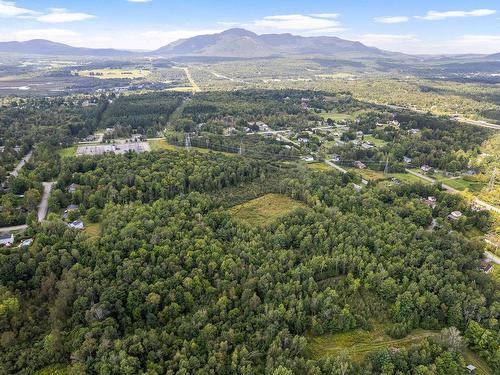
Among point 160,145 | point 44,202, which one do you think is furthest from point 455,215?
point 160,145

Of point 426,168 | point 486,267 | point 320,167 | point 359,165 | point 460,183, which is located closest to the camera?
point 486,267

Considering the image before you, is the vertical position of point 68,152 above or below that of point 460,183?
above

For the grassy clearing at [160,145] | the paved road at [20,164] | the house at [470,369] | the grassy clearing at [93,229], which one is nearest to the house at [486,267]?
the house at [470,369]

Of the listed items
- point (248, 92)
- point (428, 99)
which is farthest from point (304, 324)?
point (428, 99)

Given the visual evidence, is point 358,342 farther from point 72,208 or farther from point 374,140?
point 374,140

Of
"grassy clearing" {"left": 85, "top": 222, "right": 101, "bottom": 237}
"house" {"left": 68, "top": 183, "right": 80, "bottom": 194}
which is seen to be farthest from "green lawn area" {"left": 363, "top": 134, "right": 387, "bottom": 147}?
"grassy clearing" {"left": 85, "top": 222, "right": 101, "bottom": 237}

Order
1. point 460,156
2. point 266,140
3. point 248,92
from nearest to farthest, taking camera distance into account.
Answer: point 460,156, point 266,140, point 248,92

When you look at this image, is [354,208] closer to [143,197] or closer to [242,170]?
[242,170]
